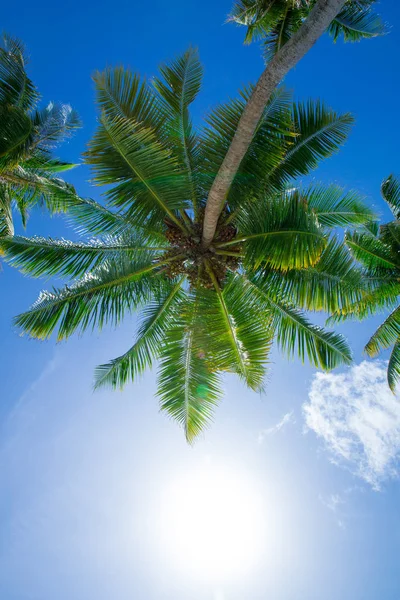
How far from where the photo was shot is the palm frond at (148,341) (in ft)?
33.0

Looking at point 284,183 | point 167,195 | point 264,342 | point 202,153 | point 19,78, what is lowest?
point 264,342

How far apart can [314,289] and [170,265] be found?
9.95 ft

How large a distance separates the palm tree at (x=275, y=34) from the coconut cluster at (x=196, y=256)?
25 centimetres

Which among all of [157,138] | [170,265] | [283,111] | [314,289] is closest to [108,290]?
[170,265]

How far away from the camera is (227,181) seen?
7250 mm

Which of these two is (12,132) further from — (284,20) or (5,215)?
(284,20)

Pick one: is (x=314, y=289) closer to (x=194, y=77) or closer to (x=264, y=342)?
(x=264, y=342)

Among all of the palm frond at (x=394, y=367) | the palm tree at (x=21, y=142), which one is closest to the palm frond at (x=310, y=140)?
the palm tree at (x=21, y=142)

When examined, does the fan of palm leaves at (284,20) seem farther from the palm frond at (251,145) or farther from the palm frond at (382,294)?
the palm frond at (382,294)

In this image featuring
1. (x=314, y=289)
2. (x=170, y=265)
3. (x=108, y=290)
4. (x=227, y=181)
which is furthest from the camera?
(x=170, y=265)

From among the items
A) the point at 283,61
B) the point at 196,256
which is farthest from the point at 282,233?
the point at 283,61

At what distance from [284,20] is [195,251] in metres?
6.07

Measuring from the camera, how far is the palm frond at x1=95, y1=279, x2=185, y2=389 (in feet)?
33.0

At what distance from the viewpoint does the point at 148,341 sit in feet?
34.3
